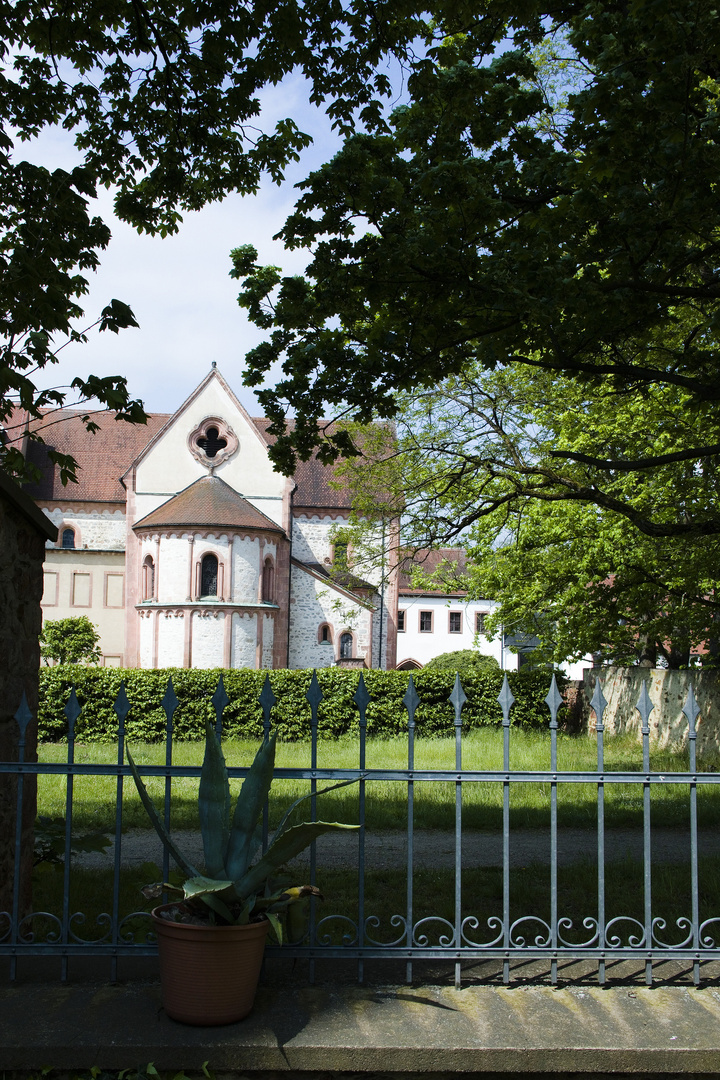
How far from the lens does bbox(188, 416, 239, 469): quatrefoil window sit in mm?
35375

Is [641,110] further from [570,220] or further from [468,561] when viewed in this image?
[468,561]

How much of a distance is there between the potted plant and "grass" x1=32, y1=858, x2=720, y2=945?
1.23 meters

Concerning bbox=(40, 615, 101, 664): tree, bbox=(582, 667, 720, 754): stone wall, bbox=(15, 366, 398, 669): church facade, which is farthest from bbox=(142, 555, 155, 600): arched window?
bbox=(582, 667, 720, 754): stone wall

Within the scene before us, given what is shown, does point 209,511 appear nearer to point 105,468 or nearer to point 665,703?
point 105,468

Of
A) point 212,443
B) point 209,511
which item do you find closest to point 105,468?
point 212,443

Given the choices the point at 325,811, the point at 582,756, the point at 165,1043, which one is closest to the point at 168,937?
the point at 165,1043

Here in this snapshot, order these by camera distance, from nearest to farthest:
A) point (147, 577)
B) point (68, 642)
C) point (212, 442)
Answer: point (68, 642) → point (147, 577) → point (212, 442)

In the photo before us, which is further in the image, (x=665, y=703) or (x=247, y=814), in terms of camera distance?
(x=665, y=703)

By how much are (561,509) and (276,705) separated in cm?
851

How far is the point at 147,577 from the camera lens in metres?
33.9

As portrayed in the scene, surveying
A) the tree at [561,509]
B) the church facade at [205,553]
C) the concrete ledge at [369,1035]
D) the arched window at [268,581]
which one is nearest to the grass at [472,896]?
the concrete ledge at [369,1035]

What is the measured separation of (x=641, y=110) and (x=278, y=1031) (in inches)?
202

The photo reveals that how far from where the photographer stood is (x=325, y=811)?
10172 millimetres

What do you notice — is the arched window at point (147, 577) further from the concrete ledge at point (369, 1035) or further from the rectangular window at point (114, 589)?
the concrete ledge at point (369, 1035)
